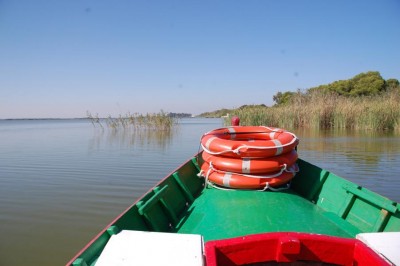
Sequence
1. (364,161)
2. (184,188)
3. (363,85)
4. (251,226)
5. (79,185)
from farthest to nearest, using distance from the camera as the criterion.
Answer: (363,85), (364,161), (79,185), (184,188), (251,226)

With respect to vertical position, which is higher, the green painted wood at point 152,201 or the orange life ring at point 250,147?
the orange life ring at point 250,147

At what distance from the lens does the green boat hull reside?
271 cm

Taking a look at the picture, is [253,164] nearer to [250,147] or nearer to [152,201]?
[250,147]

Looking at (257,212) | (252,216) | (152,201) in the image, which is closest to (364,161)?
(257,212)

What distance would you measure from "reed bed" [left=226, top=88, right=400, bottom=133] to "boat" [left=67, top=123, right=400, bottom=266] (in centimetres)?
1694

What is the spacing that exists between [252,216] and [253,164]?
32.5 inches

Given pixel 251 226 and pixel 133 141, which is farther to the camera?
pixel 133 141

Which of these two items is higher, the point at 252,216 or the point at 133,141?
the point at 252,216

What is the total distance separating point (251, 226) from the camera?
2.74 m

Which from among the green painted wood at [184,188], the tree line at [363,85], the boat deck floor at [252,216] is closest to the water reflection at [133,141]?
the green painted wood at [184,188]

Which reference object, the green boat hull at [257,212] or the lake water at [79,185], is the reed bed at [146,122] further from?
the green boat hull at [257,212]

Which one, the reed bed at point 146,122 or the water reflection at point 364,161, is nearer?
the water reflection at point 364,161

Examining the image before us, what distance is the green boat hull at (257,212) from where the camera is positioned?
8.89 ft

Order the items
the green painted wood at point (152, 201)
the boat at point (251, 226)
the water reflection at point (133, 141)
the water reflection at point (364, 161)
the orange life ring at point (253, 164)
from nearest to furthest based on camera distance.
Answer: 1. the boat at point (251, 226)
2. the green painted wood at point (152, 201)
3. the orange life ring at point (253, 164)
4. the water reflection at point (364, 161)
5. the water reflection at point (133, 141)
